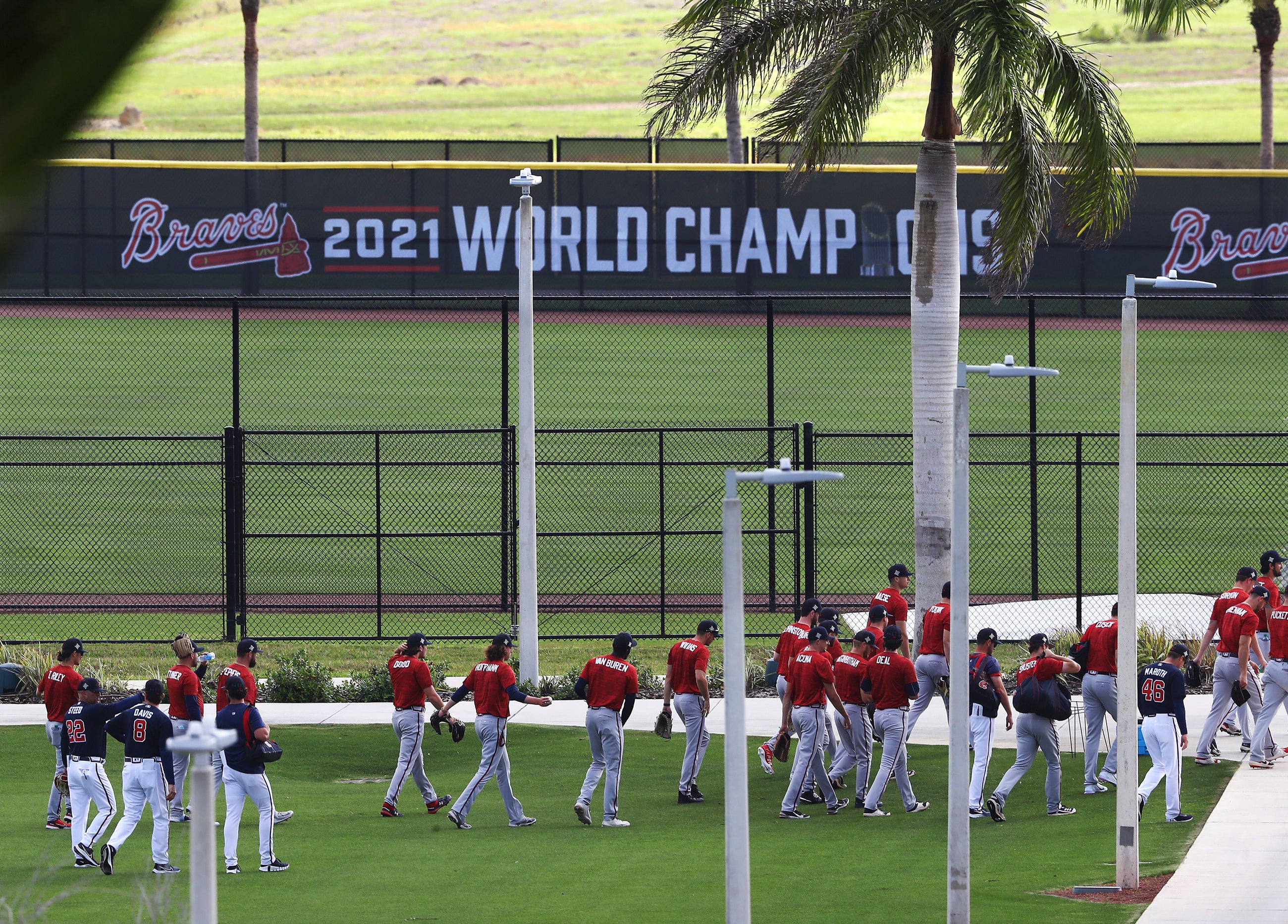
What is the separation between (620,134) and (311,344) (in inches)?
1565

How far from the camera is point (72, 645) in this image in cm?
1301

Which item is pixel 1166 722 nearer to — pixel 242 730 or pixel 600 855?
pixel 600 855

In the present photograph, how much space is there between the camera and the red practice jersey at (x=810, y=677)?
13172 millimetres

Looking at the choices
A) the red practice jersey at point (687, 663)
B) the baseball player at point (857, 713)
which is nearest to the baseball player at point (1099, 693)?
the baseball player at point (857, 713)

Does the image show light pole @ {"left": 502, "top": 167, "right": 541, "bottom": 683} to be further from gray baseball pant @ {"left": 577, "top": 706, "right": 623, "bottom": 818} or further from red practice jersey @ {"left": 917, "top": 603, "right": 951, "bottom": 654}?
red practice jersey @ {"left": 917, "top": 603, "right": 951, "bottom": 654}

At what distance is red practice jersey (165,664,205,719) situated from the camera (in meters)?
12.8

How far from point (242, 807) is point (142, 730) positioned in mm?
973

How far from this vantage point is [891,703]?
13352 millimetres

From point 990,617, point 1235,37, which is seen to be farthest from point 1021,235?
point 1235,37

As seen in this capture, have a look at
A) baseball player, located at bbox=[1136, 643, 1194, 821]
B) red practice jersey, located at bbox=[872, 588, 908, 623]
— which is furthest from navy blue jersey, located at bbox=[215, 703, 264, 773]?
baseball player, located at bbox=[1136, 643, 1194, 821]

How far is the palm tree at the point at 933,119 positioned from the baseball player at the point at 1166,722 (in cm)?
454

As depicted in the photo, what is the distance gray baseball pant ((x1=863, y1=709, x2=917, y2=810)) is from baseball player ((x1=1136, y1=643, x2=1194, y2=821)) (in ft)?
6.19

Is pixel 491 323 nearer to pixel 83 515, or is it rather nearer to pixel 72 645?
pixel 83 515

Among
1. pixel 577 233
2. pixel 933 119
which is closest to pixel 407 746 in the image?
pixel 933 119
